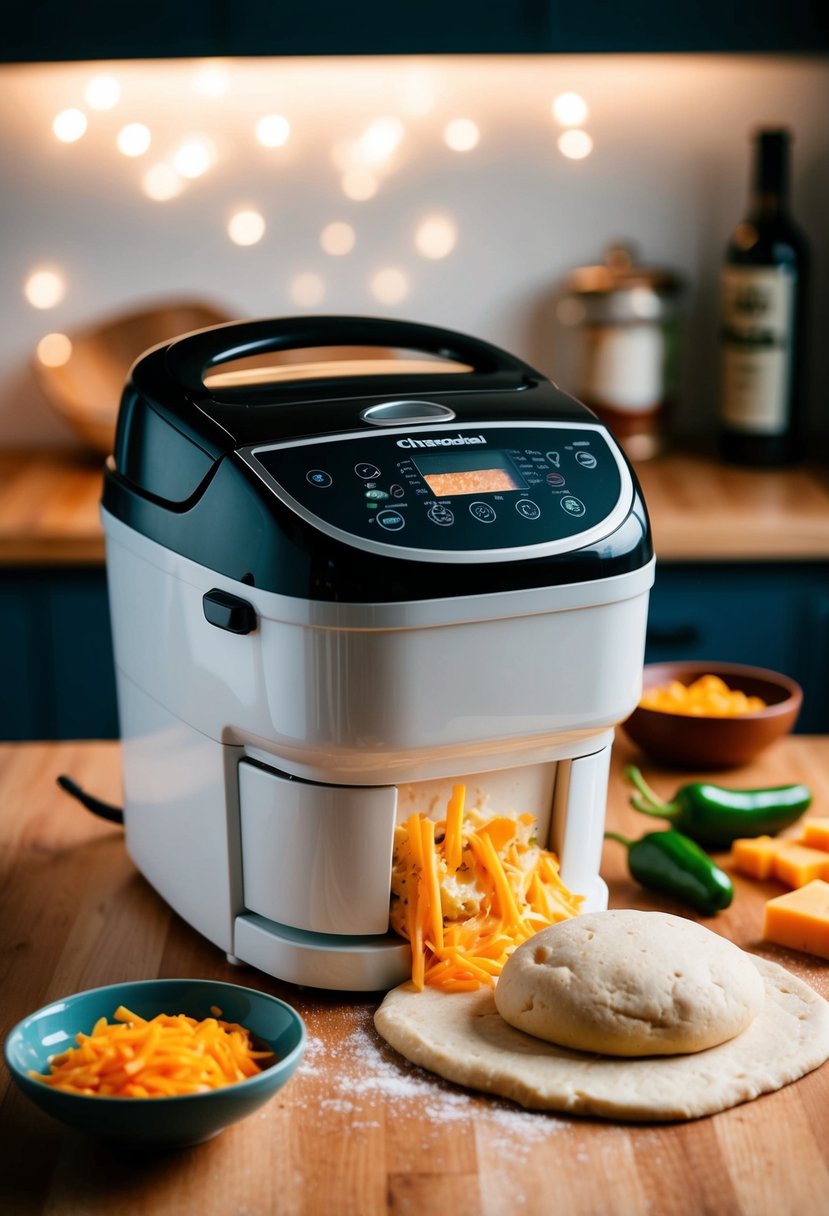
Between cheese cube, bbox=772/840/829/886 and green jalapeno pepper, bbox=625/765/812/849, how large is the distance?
0.07 meters

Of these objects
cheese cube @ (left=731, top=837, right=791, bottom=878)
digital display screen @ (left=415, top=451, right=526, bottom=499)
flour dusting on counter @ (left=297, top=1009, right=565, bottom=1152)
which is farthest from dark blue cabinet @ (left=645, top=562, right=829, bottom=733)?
flour dusting on counter @ (left=297, top=1009, right=565, bottom=1152)

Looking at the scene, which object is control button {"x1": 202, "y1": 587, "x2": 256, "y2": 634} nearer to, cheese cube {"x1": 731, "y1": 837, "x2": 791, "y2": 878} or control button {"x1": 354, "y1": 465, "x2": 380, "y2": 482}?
control button {"x1": 354, "y1": 465, "x2": 380, "y2": 482}

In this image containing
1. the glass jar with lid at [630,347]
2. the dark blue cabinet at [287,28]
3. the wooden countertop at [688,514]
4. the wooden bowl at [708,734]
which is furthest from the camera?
the glass jar with lid at [630,347]

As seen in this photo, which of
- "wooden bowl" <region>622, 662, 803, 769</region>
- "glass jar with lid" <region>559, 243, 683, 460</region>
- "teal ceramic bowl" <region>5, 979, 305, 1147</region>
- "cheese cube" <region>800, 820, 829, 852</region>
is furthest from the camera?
"glass jar with lid" <region>559, 243, 683, 460</region>

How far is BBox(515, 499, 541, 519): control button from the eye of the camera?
1.00 m

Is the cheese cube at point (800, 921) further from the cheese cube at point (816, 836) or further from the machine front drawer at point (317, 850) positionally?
the machine front drawer at point (317, 850)

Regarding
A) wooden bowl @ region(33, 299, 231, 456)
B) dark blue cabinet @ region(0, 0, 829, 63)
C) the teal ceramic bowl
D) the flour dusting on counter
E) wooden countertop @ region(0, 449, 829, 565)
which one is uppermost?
dark blue cabinet @ region(0, 0, 829, 63)

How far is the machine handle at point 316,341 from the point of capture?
1138 mm

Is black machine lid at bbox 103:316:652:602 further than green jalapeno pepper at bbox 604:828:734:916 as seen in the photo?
No

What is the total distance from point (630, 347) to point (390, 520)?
171cm

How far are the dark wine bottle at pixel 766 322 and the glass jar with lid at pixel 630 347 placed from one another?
114 millimetres

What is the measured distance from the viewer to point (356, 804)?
1.00m

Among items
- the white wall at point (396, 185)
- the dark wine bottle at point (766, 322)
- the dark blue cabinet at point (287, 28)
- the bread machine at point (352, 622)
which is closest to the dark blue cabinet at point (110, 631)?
the dark wine bottle at point (766, 322)

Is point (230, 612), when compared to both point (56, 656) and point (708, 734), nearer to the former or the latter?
point (708, 734)
